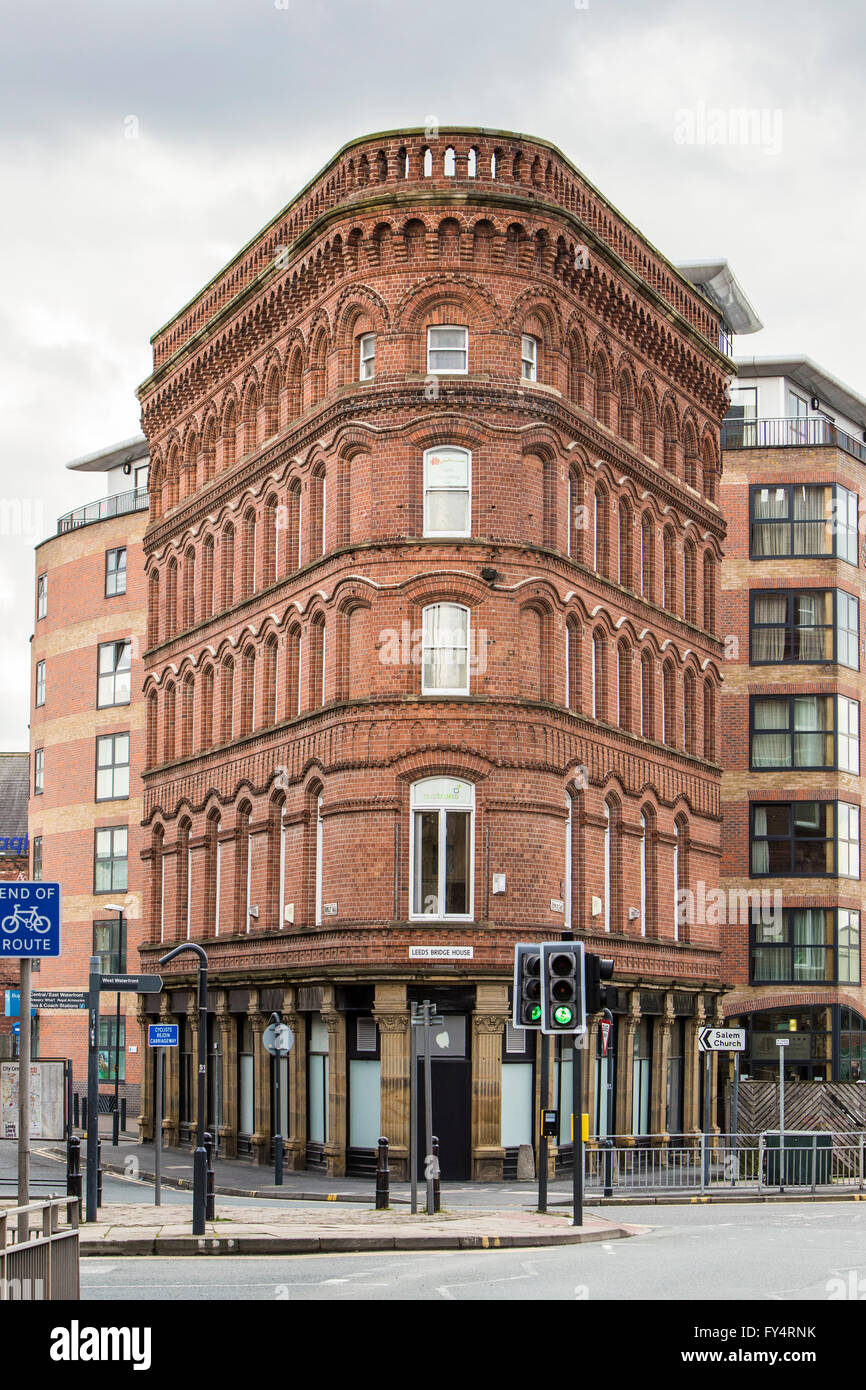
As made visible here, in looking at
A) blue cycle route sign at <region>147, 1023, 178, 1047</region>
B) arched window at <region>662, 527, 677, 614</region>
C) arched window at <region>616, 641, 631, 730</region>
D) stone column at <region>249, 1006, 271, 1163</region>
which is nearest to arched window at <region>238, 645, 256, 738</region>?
stone column at <region>249, 1006, 271, 1163</region>

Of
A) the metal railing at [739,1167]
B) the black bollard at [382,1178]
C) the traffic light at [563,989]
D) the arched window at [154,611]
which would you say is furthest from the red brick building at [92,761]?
the traffic light at [563,989]

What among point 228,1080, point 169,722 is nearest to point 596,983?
point 228,1080

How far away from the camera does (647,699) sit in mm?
42625

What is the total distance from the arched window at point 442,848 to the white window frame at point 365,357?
330 inches

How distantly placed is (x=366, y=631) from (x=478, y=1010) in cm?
741

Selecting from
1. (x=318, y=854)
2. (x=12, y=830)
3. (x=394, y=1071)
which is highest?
(x=12, y=830)

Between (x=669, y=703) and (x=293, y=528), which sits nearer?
(x=293, y=528)

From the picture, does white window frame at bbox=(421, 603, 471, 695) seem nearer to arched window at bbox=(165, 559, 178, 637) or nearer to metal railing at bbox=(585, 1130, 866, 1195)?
metal railing at bbox=(585, 1130, 866, 1195)

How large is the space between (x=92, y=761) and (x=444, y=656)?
33.8 metres

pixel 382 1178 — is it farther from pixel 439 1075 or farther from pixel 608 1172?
pixel 439 1075

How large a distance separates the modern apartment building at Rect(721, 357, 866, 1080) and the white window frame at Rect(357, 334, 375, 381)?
2221 centimetres

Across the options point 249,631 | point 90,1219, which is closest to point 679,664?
point 249,631

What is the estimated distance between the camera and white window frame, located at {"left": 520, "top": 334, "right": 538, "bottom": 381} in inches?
1473
